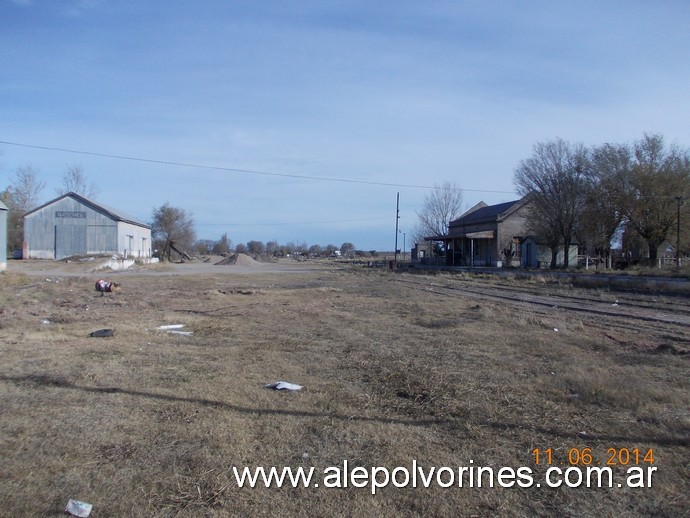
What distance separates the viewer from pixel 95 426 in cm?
483

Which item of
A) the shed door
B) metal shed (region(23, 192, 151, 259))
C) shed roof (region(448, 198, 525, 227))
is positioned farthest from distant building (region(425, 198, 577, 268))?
the shed door

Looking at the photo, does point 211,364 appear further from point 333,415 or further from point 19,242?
point 19,242

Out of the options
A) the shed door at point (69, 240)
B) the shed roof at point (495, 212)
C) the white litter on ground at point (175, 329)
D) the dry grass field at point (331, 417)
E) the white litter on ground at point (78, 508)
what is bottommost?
the white litter on ground at point (175, 329)

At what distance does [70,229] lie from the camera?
54688 mm

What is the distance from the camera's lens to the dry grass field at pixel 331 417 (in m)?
3.56

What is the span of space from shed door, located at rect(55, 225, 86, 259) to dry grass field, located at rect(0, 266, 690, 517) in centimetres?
4924

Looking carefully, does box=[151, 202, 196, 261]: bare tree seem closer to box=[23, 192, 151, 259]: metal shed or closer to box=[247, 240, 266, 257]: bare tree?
box=[23, 192, 151, 259]: metal shed

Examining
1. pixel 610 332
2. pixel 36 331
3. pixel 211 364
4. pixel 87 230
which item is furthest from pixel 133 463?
pixel 87 230

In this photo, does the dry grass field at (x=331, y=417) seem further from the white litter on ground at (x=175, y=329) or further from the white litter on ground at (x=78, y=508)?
the white litter on ground at (x=175, y=329)

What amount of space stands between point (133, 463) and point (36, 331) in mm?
7644

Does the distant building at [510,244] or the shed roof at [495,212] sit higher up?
the shed roof at [495,212]

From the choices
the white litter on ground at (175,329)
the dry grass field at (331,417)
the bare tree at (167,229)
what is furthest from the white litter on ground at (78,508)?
the bare tree at (167,229)

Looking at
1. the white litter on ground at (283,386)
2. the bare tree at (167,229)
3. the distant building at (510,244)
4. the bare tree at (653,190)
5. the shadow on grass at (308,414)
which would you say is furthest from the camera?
the bare tree at (167,229)

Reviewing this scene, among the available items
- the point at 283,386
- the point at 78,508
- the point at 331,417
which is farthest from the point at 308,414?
the point at 78,508
